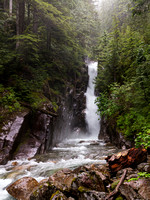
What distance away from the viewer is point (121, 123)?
980cm

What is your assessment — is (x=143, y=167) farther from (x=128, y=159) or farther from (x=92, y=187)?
(x=92, y=187)

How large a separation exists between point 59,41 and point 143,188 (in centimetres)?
1429

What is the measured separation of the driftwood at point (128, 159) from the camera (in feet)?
14.5

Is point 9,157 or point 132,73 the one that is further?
point 132,73

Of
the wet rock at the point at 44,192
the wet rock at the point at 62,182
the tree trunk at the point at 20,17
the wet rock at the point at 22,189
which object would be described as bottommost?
the wet rock at the point at 22,189

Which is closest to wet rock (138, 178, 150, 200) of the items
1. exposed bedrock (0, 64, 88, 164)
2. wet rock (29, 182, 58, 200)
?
wet rock (29, 182, 58, 200)

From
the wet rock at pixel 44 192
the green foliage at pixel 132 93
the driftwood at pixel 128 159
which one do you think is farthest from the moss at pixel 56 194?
the green foliage at pixel 132 93

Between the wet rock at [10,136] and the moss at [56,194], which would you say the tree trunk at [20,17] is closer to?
the wet rock at [10,136]

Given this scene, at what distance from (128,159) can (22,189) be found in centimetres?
345

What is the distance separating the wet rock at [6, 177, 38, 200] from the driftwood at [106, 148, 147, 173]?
2.63m

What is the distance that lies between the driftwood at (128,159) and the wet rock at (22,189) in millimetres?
2632

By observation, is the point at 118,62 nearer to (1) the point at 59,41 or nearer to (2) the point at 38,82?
(1) the point at 59,41

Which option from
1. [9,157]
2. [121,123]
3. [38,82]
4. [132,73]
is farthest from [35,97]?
[132,73]

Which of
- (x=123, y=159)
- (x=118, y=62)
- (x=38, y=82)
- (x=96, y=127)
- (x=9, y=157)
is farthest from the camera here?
(x=96, y=127)
